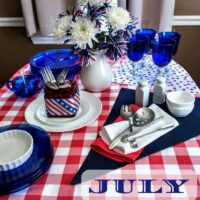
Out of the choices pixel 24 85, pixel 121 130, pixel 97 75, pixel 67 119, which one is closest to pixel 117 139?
pixel 121 130

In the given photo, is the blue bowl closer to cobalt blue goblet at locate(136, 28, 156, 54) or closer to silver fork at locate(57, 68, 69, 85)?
silver fork at locate(57, 68, 69, 85)

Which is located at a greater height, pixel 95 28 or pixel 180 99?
pixel 95 28

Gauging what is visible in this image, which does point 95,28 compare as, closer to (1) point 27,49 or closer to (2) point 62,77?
(2) point 62,77

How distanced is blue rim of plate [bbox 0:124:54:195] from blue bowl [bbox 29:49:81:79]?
1.16 feet

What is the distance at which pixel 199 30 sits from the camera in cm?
188

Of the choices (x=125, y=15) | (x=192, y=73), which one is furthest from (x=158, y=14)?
(x=125, y=15)

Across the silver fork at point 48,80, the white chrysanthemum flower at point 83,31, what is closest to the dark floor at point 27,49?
the silver fork at point 48,80

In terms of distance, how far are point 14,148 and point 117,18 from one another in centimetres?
52

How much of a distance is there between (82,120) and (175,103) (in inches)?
12.0

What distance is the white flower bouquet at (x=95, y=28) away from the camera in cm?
87

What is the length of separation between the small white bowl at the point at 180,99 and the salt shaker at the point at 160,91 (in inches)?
1.1

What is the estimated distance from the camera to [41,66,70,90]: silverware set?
2.80ft

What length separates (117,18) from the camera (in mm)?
887

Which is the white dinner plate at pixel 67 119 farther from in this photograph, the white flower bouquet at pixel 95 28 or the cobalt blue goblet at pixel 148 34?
the cobalt blue goblet at pixel 148 34
